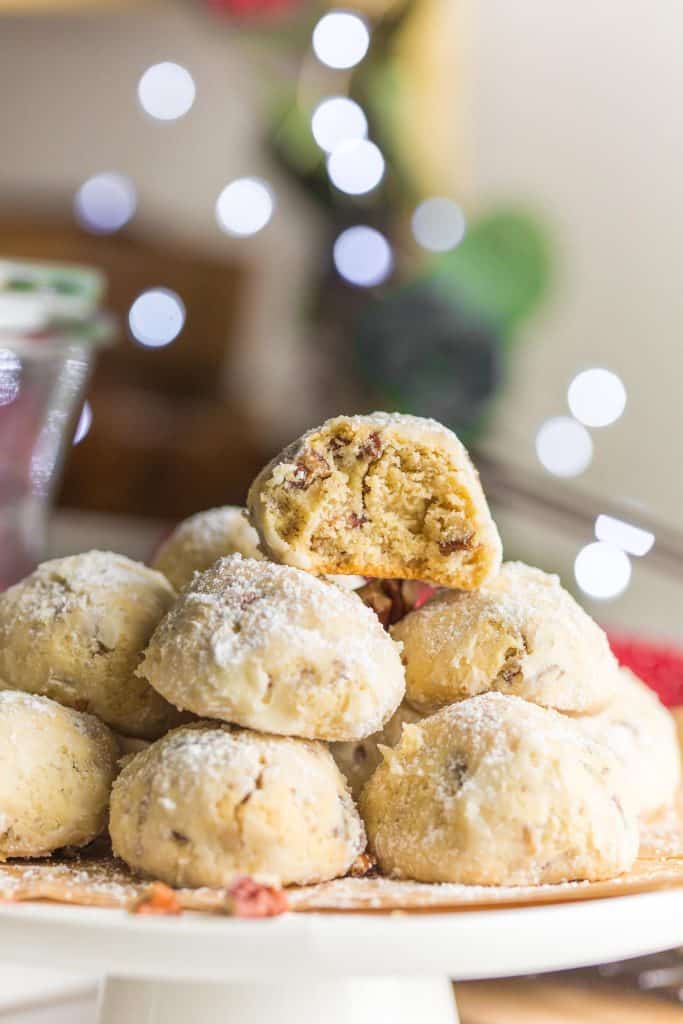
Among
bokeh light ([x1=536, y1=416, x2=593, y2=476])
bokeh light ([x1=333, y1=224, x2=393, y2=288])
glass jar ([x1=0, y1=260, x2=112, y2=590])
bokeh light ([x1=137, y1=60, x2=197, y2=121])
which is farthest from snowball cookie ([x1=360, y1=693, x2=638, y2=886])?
bokeh light ([x1=137, y1=60, x2=197, y2=121])

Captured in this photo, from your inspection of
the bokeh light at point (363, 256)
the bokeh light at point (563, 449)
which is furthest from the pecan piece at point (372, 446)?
the bokeh light at point (563, 449)

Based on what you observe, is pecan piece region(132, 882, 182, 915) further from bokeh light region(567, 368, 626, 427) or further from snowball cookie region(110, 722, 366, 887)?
bokeh light region(567, 368, 626, 427)

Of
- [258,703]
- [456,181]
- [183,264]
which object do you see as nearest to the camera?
[258,703]

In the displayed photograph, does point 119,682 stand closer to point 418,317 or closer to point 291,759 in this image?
point 291,759

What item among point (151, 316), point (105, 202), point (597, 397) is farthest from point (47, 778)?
point (105, 202)

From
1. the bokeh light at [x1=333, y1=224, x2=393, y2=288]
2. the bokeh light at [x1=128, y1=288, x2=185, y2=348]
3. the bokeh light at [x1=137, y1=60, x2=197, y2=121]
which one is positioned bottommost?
the bokeh light at [x1=128, y1=288, x2=185, y2=348]

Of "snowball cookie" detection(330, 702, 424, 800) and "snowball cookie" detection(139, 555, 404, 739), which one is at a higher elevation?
"snowball cookie" detection(139, 555, 404, 739)

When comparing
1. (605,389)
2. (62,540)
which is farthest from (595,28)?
(62,540)
